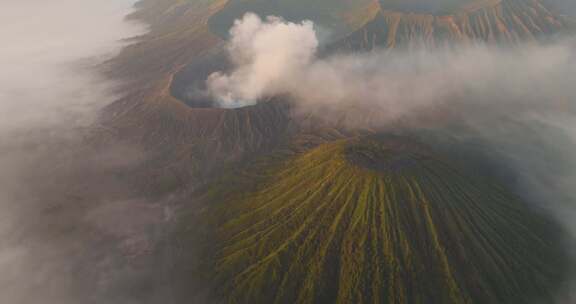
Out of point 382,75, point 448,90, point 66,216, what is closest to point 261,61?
point 382,75

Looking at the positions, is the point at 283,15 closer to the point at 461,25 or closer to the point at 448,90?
the point at 461,25

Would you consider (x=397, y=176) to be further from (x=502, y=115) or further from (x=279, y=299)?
(x=502, y=115)

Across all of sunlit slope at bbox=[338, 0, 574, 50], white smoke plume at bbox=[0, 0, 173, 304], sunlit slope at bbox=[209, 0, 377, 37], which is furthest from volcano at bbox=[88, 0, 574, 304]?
sunlit slope at bbox=[338, 0, 574, 50]

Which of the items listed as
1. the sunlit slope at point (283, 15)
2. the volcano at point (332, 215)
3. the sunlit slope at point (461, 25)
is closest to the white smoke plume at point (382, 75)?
the sunlit slope at point (461, 25)

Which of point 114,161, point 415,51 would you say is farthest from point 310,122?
point 415,51

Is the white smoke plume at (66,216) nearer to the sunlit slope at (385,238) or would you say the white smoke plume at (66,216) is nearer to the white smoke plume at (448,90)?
the sunlit slope at (385,238)

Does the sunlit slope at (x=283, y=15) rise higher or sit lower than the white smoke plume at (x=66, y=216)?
higher

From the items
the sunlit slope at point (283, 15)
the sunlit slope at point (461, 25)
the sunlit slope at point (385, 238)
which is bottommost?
the sunlit slope at point (385, 238)

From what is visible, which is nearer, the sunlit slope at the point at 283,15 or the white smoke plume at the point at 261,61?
the white smoke plume at the point at 261,61

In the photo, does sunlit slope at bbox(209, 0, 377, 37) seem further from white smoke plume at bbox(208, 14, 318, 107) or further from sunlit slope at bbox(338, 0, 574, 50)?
white smoke plume at bbox(208, 14, 318, 107)
